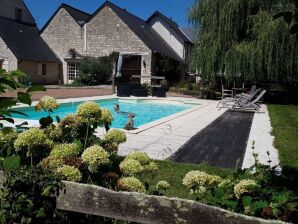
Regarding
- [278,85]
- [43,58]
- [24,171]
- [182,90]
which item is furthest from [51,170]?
[43,58]

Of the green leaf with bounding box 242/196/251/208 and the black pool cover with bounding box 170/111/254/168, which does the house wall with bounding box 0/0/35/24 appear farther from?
the green leaf with bounding box 242/196/251/208

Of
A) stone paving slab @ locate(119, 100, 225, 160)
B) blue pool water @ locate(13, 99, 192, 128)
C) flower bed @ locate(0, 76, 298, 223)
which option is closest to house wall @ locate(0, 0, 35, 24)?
blue pool water @ locate(13, 99, 192, 128)

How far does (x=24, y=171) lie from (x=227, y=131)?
9.23 meters

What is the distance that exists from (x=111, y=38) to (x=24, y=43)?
7.46 meters

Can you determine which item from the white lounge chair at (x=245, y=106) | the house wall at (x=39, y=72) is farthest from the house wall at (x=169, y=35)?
the white lounge chair at (x=245, y=106)

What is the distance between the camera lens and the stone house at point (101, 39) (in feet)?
108

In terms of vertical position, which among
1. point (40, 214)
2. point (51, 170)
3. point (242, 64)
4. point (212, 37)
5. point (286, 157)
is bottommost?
point (286, 157)

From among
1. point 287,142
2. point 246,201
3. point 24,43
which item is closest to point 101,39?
point 24,43

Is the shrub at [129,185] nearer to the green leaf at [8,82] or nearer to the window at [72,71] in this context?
the green leaf at [8,82]

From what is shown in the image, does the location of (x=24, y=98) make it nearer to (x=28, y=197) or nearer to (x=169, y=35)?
(x=28, y=197)

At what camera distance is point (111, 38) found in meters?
34.1

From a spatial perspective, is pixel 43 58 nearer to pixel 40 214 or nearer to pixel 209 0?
pixel 209 0

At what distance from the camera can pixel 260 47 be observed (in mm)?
19656

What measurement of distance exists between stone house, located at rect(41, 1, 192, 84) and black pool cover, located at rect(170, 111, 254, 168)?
21296 millimetres
